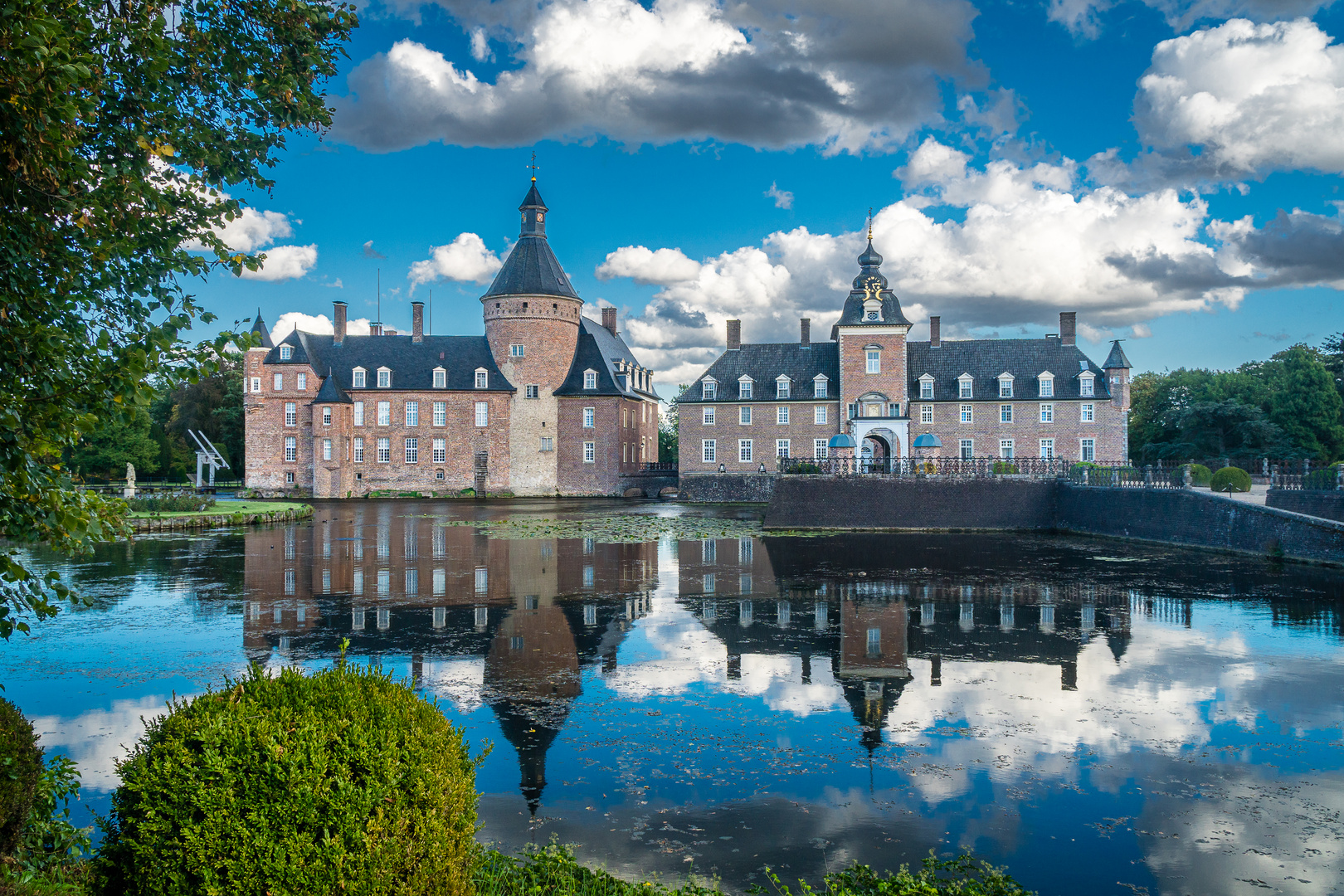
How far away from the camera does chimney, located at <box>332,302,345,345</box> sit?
57.7 m

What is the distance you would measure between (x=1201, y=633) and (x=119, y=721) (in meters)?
13.9

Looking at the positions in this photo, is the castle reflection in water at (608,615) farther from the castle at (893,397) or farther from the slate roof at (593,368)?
the slate roof at (593,368)

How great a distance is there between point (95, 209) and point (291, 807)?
352cm

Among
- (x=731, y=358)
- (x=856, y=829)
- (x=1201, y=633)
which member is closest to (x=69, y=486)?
(x=856, y=829)

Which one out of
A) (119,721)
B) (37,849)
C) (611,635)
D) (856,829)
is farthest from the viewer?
(611,635)

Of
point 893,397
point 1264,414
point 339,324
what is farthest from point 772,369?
point 1264,414

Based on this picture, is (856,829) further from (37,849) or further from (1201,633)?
(1201,633)

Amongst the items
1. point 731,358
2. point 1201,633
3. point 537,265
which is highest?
point 537,265

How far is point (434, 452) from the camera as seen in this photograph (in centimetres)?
5616

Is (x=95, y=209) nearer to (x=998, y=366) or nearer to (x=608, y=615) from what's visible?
(x=608, y=615)

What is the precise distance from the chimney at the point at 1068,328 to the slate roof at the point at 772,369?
513 inches

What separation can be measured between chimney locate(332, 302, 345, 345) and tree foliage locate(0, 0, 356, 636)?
54.4 m

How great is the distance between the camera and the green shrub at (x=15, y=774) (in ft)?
13.5

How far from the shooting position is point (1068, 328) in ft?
168
